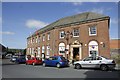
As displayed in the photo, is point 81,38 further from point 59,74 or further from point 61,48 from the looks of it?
point 59,74

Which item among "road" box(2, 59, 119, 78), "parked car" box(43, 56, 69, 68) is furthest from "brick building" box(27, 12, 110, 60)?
"road" box(2, 59, 119, 78)

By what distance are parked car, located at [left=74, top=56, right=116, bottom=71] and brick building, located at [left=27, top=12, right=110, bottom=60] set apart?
8.25 meters

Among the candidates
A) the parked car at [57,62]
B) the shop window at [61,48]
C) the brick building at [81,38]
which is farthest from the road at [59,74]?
the shop window at [61,48]

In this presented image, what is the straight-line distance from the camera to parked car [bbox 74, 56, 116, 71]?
1931 centimetres

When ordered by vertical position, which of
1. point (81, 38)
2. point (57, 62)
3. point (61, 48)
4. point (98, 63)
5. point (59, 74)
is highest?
point (81, 38)

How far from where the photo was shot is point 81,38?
104 feet

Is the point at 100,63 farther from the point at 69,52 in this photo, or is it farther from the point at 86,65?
the point at 69,52

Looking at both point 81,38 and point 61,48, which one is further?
point 61,48

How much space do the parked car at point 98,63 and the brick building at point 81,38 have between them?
8252mm

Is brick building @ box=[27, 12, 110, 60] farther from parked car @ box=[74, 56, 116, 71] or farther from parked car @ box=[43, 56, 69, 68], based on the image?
parked car @ box=[74, 56, 116, 71]

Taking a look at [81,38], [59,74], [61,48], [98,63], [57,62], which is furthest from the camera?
[61,48]

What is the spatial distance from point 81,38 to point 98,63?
12.0 metres

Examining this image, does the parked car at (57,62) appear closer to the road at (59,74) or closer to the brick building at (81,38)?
the road at (59,74)

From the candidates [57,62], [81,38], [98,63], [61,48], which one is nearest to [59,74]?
[98,63]
